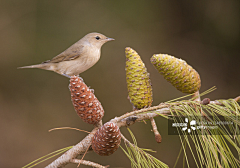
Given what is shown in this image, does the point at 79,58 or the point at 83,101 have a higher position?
the point at 79,58

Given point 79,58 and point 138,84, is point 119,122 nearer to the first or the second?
point 138,84

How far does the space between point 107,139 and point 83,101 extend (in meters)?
0.08

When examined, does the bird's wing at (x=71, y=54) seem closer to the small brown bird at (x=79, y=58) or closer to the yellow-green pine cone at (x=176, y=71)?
the small brown bird at (x=79, y=58)

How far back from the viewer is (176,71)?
0.44 metres

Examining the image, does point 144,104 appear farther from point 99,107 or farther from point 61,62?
point 61,62

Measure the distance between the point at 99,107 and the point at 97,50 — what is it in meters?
0.27

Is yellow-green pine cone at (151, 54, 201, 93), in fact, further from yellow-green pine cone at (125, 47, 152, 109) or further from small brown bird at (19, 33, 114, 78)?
small brown bird at (19, 33, 114, 78)

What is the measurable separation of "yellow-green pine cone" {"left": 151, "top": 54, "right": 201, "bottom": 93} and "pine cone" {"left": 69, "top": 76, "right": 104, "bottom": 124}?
0.45 feet

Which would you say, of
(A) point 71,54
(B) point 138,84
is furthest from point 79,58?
(B) point 138,84

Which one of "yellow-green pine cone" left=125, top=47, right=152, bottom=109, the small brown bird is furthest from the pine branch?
the small brown bird

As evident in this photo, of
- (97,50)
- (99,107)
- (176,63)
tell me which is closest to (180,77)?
(176,63)

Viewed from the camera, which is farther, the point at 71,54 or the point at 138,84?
the point at 71,54

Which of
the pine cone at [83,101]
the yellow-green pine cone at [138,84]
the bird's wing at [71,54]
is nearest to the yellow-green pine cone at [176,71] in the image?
the yellow-green pine cone at [138,84]

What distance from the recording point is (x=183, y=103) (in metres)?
0.41
